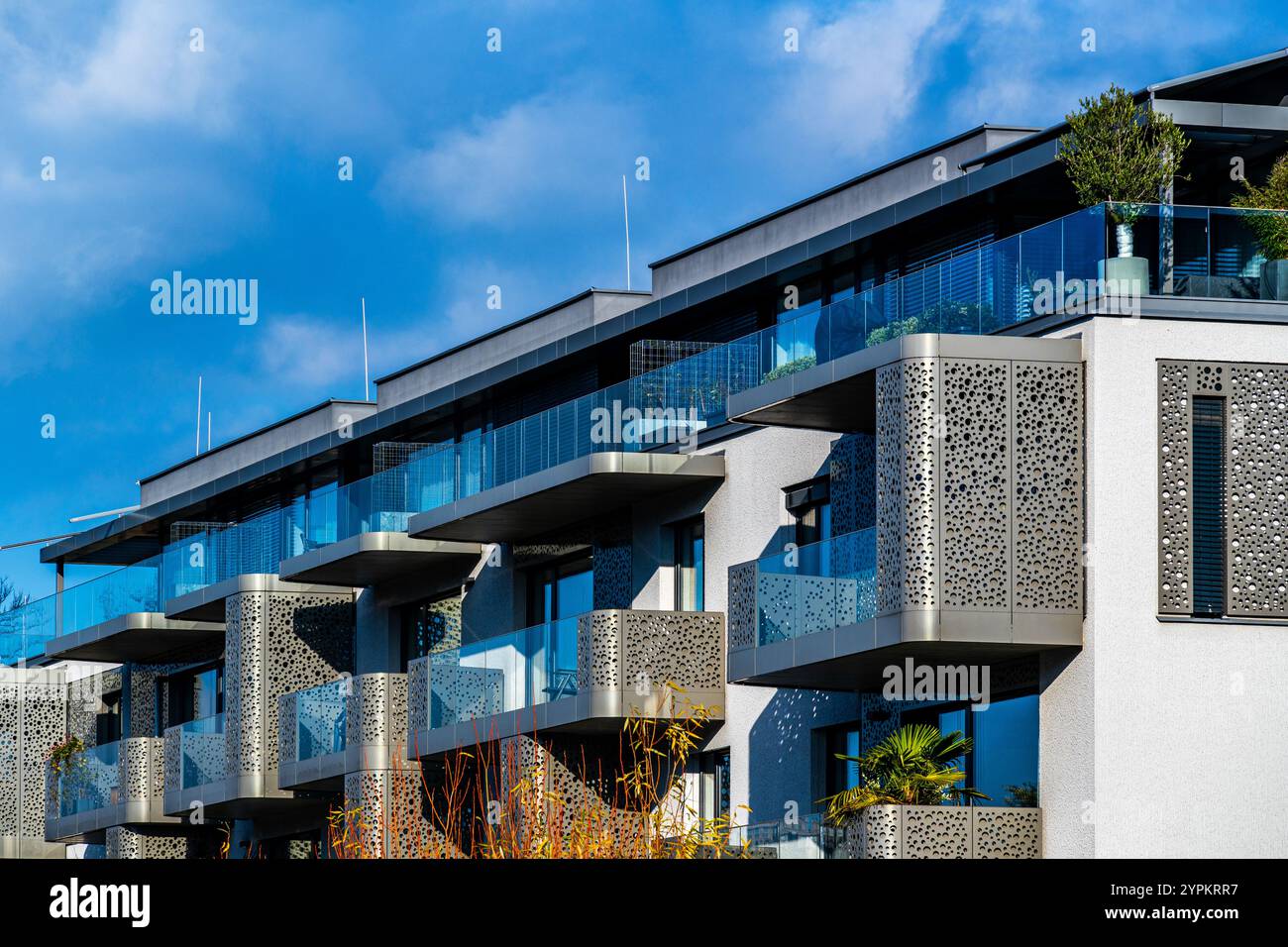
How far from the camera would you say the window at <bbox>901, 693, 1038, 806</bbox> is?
21.6 metres

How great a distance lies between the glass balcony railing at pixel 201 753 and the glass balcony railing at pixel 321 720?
296cm

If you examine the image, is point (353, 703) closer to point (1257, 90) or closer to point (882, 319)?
point (882, 319)

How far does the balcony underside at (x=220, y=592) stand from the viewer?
3559cm

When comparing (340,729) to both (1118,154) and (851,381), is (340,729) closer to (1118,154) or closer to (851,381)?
(851,381)

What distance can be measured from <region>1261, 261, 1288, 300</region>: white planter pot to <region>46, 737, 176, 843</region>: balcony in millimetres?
22825

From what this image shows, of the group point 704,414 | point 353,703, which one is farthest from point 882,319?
point 353,703

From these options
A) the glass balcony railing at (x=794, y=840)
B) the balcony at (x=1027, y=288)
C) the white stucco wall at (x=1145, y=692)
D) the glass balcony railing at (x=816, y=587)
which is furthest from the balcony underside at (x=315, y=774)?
the white stucco wall at (x=1145, y=692)

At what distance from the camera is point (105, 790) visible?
1566 inches

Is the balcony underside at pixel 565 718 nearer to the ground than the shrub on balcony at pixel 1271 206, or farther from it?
nearer to the ground

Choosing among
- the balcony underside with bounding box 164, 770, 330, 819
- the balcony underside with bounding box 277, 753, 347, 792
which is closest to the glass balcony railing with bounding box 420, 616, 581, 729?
the balcony underside with bounding box 277, 753, 347, 792

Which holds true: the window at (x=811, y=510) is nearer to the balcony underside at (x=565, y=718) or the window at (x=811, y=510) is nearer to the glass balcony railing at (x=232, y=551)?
the balcony underside at (x=565, y=718)

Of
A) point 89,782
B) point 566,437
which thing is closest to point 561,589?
point 566,437

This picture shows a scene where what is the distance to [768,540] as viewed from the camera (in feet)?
85.8
